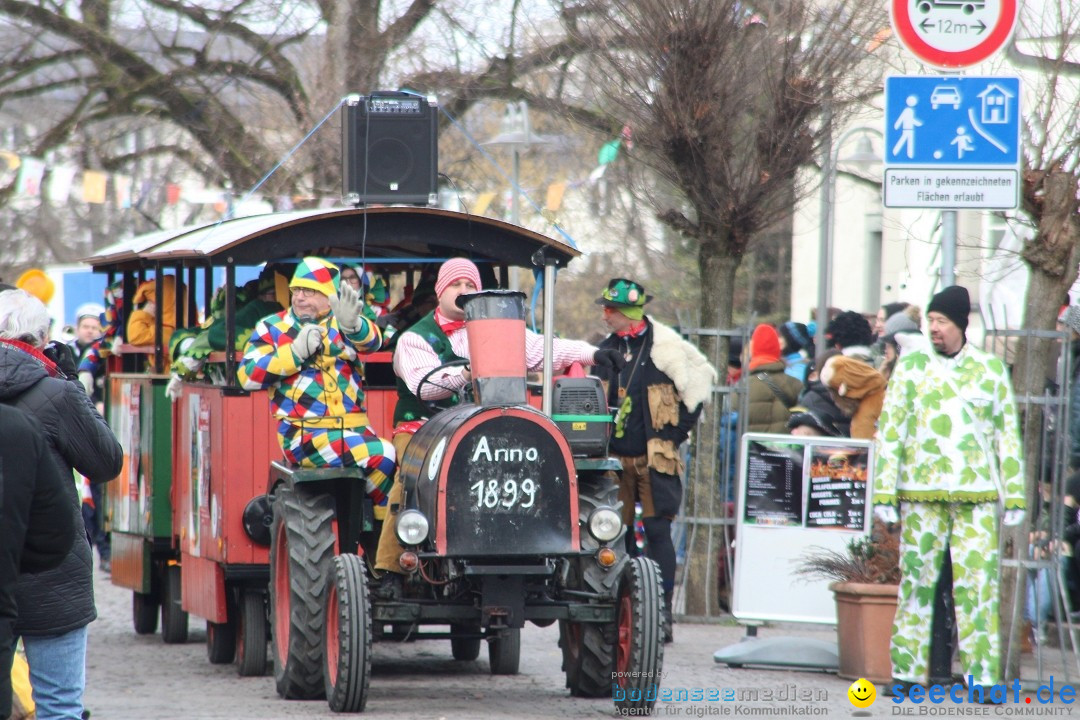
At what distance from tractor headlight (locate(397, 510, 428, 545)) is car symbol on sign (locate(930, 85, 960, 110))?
10.9ft

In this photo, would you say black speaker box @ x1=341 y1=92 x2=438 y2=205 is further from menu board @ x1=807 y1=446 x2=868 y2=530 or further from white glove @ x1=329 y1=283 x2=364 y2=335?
menu board @ x1=807 y1=446 x2=868 y2=530

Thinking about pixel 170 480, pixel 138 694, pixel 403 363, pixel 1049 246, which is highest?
pixel 1049 246

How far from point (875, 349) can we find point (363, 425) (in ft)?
16.6

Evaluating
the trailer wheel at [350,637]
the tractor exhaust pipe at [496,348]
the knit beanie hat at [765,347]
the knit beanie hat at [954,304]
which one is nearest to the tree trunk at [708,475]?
the knit beanie hat at [765,347]

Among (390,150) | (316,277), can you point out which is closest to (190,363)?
(316,277)

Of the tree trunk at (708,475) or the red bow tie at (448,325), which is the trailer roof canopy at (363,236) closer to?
the red bow tie at (448,325)

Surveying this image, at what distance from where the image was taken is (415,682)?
930 cm

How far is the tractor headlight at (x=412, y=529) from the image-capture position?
7555 mm

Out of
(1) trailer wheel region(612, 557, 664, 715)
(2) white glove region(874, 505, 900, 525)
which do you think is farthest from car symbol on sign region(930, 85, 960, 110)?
(1) trailer wheel region(612, 557, 664, 715)

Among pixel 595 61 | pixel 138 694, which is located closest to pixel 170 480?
pixel 138 694

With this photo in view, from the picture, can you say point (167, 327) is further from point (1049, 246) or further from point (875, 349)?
point (1049, 246)

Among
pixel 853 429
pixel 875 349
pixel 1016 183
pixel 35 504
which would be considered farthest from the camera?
pixel 875 349

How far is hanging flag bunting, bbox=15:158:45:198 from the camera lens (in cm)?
1883

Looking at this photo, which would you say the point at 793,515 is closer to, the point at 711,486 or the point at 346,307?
the point at 711,486
